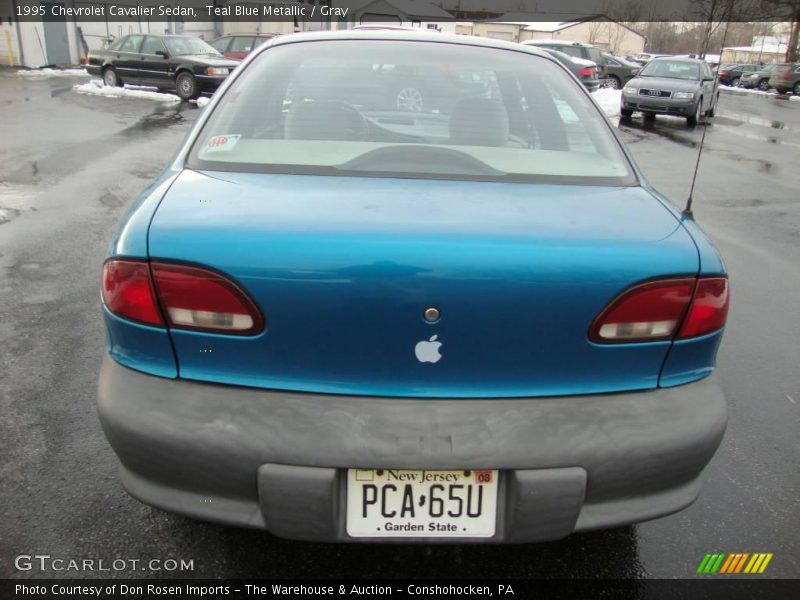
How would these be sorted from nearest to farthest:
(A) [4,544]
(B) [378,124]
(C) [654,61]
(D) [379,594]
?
(D) [379,594] → (A) [4,544] → (B) [378,124] → (C) [654,61]

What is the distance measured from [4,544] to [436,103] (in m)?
2.08

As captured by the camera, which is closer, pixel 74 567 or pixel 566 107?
pixel 74 567

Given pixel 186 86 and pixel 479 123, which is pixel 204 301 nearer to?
pixel 479 123

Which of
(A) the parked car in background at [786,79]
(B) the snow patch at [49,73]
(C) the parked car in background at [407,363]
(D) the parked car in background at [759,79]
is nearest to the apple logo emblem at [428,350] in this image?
(C) the parked car in background at [407,363]

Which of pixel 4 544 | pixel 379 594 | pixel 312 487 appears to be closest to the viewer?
pixel 312 487

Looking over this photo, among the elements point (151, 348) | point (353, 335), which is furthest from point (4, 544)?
point (353, 335)

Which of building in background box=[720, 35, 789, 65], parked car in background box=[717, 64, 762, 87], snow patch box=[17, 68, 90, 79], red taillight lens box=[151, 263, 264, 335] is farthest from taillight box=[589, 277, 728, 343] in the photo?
building in background box=[720, 35, 789, 65]

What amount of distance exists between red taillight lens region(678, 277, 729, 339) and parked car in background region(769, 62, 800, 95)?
122 ft

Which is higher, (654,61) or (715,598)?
(654,61)

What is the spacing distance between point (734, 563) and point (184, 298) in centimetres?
190

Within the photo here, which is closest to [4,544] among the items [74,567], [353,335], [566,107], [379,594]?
[74,567]

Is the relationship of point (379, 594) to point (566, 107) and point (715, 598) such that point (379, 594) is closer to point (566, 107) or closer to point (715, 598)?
point (715, 598)

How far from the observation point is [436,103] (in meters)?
2.41

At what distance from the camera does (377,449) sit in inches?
60.0
